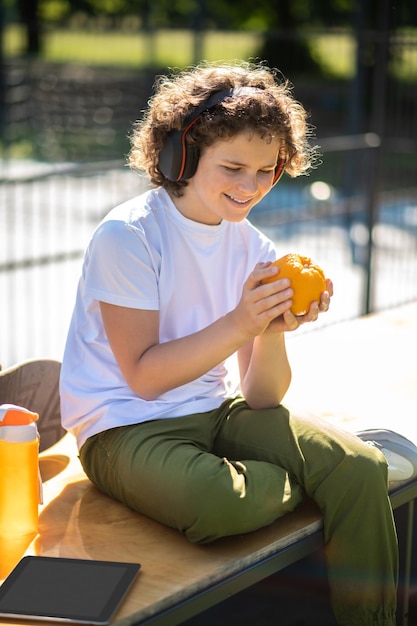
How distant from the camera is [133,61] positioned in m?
21.9

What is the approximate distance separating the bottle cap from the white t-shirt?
0.22m

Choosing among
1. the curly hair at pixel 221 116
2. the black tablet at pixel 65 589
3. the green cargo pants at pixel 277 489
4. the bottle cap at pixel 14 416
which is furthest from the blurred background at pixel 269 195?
the black tablet at pixel 65 589

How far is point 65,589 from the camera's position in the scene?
222 cm

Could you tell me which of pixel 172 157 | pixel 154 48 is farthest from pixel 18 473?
pixel 154 48

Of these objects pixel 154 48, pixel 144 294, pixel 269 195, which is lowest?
pixel 269 195

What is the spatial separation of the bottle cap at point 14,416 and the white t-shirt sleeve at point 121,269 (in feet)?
1.13

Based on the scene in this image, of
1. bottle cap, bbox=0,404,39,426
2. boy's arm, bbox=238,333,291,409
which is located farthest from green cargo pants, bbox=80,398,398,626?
bottle cap, bbox=0,404,39,426

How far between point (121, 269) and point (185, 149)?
356mm

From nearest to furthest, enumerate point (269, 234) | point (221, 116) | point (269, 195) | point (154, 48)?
point (221, 116), point (269, 234), point (269, 195), point (154, 48)

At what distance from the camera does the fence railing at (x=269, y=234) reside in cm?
607

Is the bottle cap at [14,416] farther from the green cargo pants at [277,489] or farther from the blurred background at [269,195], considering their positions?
the blurred background at [269,195]

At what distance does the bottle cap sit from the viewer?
7.98 feet

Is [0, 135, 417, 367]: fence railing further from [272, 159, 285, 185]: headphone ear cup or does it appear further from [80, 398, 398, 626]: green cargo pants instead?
[80, 398, 398, 626]: green cargo pants

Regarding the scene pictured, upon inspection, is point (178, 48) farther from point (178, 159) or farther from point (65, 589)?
point (65, 589)
